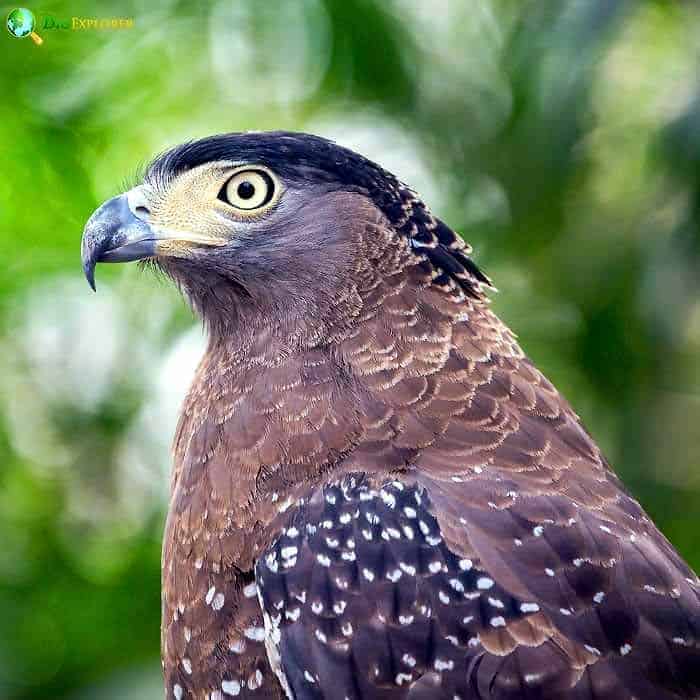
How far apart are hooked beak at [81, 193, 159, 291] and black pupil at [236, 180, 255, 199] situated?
33 centimetres

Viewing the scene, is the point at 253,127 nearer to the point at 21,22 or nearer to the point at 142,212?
the point at 21,22

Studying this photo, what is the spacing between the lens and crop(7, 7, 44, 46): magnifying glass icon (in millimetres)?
5879

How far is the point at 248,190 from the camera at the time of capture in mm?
3939

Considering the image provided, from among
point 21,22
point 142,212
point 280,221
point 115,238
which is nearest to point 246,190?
point 280,221

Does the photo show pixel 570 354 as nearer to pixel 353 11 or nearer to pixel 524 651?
pixel 353 11

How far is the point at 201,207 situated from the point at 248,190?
0.58ft

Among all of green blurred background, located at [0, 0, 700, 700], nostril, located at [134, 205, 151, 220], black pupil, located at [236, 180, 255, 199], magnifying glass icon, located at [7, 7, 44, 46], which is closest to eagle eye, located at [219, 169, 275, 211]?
black pupil, located at [236, 180, 255, 199]

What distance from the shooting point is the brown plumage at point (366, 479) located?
3.05m

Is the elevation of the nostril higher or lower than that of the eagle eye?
lower

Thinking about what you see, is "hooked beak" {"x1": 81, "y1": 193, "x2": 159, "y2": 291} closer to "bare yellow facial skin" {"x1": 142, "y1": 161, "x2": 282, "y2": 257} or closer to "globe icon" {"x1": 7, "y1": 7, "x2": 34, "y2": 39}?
"bare yellow facial skin" {"x1": 142, "y1": 161, "x2": 282, "y2": 257}

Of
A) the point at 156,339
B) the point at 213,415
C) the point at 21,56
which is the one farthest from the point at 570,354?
the point at 21,56

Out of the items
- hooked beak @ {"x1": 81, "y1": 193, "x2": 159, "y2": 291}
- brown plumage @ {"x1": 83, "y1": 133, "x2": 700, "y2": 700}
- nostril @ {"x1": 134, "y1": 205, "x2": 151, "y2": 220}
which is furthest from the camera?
nostril @ {"x1": 134, "y1": 205, "x2": 151, "y2": 220}

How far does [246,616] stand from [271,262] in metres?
1.29

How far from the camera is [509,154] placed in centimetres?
597
